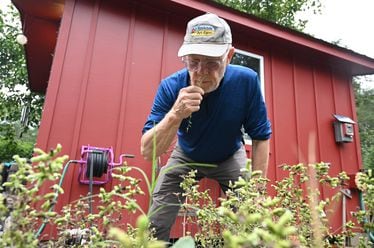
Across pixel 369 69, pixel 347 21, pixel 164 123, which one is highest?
pixel 347 21

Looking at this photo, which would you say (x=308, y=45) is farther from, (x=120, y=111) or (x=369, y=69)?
(x=120, y=111)

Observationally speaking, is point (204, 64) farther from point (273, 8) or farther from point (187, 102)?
point (273, 8)

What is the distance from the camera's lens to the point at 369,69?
4914mm

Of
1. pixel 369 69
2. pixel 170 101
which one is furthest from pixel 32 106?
pixel 369 69

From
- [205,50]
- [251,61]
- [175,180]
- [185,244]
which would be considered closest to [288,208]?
[185,244]

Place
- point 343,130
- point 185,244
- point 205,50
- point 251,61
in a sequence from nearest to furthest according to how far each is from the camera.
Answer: point 185,244 < point 205,50 < point 251,61 < point 343,130

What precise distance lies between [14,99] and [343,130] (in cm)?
913

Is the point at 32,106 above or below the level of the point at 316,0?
below

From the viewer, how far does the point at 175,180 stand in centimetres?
195

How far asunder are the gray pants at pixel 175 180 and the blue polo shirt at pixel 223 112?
0.15 m

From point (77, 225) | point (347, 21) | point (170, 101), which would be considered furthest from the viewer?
point (347, 21)

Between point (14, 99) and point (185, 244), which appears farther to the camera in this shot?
point (14, 99)

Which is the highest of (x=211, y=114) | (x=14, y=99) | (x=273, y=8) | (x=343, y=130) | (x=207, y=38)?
(x=273, y=8)

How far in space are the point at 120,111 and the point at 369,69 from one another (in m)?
4.92
